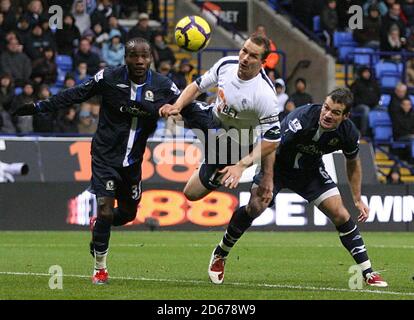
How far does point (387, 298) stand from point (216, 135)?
2927 millimetres

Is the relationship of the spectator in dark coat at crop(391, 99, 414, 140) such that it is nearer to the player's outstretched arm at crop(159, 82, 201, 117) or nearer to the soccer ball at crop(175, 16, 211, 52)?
the soccer ball at crop(175, 16, 211, 52)

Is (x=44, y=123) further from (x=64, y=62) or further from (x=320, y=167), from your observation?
(x=320, y=167)

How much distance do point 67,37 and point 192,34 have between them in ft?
37.1

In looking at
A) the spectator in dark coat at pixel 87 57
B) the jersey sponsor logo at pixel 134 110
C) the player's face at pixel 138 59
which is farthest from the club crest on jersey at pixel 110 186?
the spectator in dark coat at pixel 87 57

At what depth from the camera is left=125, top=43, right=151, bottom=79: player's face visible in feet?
38.3

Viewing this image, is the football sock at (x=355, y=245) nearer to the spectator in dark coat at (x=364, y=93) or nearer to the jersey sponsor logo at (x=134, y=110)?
the jersey sponsor logo at (x=134, y=110)

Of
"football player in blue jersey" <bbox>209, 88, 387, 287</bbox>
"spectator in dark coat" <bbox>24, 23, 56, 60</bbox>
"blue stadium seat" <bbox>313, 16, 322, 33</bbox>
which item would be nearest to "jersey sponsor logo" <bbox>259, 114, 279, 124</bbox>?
"football player in blue jersey" <bbox>209, 88, 387, 287</bbox>

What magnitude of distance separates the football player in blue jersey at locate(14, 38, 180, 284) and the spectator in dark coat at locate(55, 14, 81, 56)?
1323 cm

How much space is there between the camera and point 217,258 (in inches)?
491

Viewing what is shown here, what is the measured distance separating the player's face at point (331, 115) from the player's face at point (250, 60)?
77 centimetres

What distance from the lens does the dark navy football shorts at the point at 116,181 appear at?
11852mm

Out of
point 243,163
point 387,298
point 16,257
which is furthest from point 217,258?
point 16,257

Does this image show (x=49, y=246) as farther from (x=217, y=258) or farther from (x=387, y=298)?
(x=387, y=298)

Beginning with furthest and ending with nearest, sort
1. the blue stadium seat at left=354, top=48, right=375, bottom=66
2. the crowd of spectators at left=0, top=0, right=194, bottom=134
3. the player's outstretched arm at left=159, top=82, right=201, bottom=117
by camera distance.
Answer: the blue stadium seat at left=354, top=48, right=375, bottom=66 < the crowd of spectators at left=0, top=0, right=194, bottom=134 < the player's outstretched arm at left=159, top=82, right=201, bottom=117
